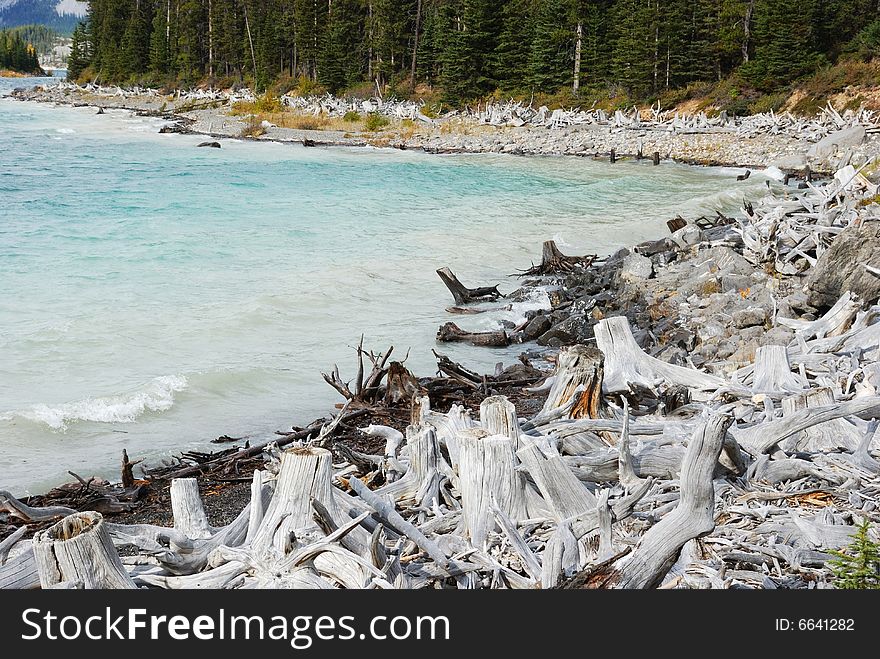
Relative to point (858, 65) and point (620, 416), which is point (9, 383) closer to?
point (620, 416)

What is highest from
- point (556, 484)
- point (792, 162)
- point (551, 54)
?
point (551, 54)

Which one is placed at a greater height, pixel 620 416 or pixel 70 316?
pixel 620 416

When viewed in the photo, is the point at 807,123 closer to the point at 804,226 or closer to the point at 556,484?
the point at 804,226

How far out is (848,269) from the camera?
798 centimetres

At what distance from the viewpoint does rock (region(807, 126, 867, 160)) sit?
27547 millimetres

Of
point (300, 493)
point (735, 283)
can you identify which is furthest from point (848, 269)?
point (300, 493)

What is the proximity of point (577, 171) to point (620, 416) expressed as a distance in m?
26.9

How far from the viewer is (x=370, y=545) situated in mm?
2902

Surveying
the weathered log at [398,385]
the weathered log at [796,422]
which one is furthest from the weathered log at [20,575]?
the weathered log at [398,385]

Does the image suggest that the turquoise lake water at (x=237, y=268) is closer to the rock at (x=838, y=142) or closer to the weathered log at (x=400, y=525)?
the rock at (x=838, y=142)

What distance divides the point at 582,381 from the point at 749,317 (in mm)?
4762

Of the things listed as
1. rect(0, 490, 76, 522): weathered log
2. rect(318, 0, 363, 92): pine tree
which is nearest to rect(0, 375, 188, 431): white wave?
rect(0, 490, 76, 522): weathered log

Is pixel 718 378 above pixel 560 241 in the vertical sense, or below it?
below

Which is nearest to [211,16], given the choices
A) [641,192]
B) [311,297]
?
[641,192]
